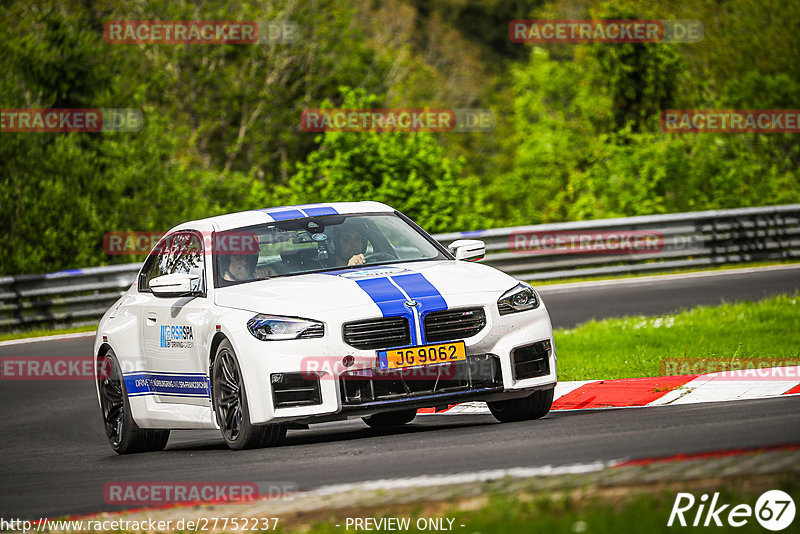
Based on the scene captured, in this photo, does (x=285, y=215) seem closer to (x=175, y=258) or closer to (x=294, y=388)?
(x=175, y=258)

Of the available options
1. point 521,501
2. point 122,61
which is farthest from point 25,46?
point 521,501

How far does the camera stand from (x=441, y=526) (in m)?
5.17

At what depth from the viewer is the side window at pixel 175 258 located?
1000cm

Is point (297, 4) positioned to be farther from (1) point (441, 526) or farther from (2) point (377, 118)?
(1) point (441, 526)

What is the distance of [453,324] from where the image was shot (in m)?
8.66

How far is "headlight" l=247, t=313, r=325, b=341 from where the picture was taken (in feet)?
27.8

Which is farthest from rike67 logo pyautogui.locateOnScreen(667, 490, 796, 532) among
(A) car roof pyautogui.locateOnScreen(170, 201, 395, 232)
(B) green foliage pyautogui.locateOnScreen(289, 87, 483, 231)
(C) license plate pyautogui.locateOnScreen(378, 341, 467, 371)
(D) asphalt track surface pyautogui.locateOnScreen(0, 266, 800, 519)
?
(B) green foliage pyautogui.locateOnScreen(289, 87, 483, 231)

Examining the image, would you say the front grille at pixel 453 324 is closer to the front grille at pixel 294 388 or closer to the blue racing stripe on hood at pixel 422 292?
the blue racing stripe on hood at pixel 422 292

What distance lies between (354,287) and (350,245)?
3.50ft

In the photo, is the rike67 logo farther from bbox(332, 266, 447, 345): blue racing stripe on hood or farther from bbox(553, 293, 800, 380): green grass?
bbox(553, 293, 800, 380): green grass

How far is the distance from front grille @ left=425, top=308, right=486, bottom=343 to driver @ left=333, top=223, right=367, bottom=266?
1.23 metres

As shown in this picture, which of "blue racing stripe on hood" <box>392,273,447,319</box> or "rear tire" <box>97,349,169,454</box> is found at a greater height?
"blue racing stripe on hood" <box>392,273,447,319</box>

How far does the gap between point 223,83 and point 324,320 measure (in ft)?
109

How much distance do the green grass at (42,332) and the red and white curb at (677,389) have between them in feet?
33.5
